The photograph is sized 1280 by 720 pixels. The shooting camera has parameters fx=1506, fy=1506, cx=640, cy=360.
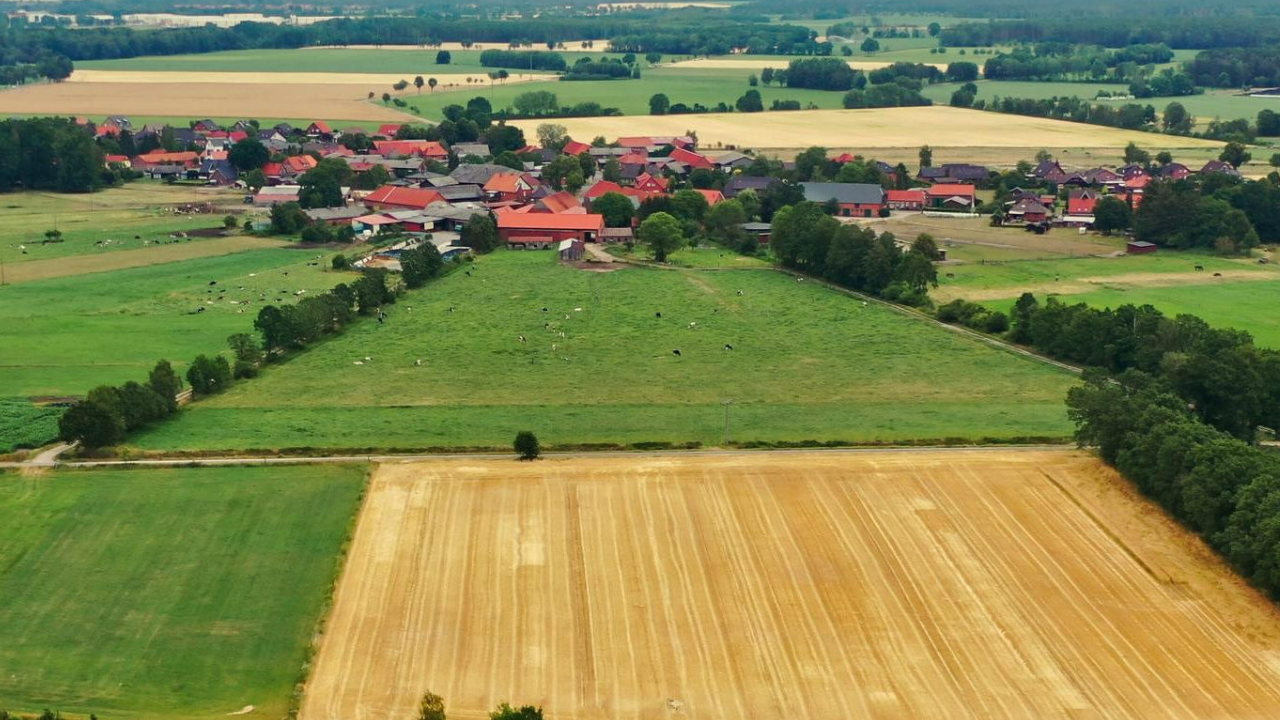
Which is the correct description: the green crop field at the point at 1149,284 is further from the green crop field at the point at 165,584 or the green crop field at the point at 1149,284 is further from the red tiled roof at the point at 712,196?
the green crop field at the point at 165,584

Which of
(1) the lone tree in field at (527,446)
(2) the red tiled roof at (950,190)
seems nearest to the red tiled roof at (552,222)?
(2) the red tiled roof at (950,190)

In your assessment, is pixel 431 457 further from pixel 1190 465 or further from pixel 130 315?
pixel 130 315

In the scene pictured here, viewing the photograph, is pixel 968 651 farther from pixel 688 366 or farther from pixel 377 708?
pixel 688 366

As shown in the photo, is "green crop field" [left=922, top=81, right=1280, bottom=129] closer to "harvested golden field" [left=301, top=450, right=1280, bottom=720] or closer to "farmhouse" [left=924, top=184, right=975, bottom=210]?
"farmhouse" [left=924, top=184, right=975, bottom=210]

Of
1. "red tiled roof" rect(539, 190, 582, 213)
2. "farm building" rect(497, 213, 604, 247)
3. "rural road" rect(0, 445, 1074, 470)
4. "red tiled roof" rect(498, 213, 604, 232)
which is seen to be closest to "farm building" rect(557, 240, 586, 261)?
"farm building" rect(497, 213, 604, 247)

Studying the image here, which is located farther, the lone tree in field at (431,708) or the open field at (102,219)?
the open field at (102,219)

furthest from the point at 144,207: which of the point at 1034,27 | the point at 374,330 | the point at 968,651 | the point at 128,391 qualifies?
the point at 1034,27
